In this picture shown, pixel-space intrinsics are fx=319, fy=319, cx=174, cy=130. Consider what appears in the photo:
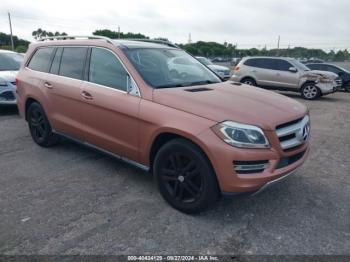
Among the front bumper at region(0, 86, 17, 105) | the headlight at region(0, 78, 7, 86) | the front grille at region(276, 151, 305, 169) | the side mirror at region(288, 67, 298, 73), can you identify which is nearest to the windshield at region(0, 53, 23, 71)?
the headlight at region(0, 78, 7, 86)

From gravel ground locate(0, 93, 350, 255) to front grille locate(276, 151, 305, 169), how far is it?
540 mm

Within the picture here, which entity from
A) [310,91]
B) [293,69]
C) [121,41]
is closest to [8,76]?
[121,41]

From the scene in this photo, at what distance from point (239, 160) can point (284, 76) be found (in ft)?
38.0

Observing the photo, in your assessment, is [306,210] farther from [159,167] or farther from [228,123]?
[159,167]

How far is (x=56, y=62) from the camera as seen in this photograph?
4.97 metres

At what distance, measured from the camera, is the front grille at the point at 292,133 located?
3143mm

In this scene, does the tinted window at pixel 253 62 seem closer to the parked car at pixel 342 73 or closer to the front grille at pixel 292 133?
the parked car at pixel 342 73

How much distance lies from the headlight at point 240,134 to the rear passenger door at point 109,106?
1.07 meters

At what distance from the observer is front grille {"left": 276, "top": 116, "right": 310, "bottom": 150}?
3.14m

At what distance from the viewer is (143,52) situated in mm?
4117

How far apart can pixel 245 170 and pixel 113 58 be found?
2.18 metres

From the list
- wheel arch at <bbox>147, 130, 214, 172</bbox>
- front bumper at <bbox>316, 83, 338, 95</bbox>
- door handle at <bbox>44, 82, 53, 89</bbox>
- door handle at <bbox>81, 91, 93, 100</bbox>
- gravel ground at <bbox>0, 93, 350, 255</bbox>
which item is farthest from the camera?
front bumper at <bbox>316, 83, 338, 95</bbox>

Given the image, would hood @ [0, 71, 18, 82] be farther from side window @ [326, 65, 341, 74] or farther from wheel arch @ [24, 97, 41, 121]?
side window @ [326, 65, 341, 74]

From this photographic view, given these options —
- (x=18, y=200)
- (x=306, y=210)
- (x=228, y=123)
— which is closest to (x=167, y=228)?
(x=228, y=123)
